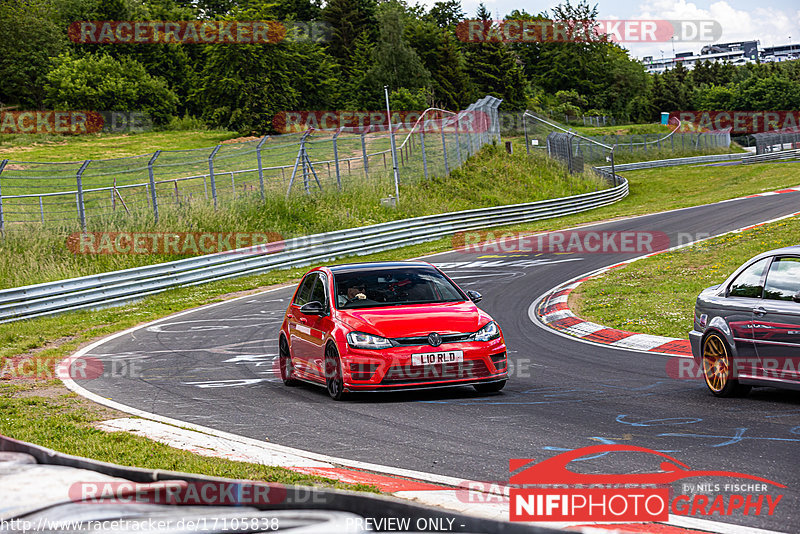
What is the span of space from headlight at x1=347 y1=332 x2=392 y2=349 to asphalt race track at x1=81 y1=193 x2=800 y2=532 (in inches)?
25.5

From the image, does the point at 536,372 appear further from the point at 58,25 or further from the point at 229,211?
the point at 58,25

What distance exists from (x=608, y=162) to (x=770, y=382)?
58.2 metres

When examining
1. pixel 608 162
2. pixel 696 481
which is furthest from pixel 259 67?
pixel 696 481

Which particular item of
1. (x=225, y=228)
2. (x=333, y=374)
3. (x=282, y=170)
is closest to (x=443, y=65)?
(x=282, y=170)

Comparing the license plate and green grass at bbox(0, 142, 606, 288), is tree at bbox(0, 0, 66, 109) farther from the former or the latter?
the license plate

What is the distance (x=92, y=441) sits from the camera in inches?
304

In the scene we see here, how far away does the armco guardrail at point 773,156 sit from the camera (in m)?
59.7

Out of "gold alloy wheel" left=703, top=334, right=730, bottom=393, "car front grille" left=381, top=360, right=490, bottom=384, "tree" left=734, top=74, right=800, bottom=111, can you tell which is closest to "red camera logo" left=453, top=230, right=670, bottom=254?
"gold alloy wheel" left=703, top=334, right=730, bottom=393

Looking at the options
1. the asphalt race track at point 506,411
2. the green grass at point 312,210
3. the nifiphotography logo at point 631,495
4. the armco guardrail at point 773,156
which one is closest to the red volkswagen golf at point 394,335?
the asphalt race track at point 506,411

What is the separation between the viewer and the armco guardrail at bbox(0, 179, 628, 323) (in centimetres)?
2066

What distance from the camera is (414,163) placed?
4034 cm

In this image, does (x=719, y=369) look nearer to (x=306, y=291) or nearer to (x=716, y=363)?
(x=716, y=363)

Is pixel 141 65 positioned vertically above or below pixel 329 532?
above

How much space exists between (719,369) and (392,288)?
3833 millimetres
